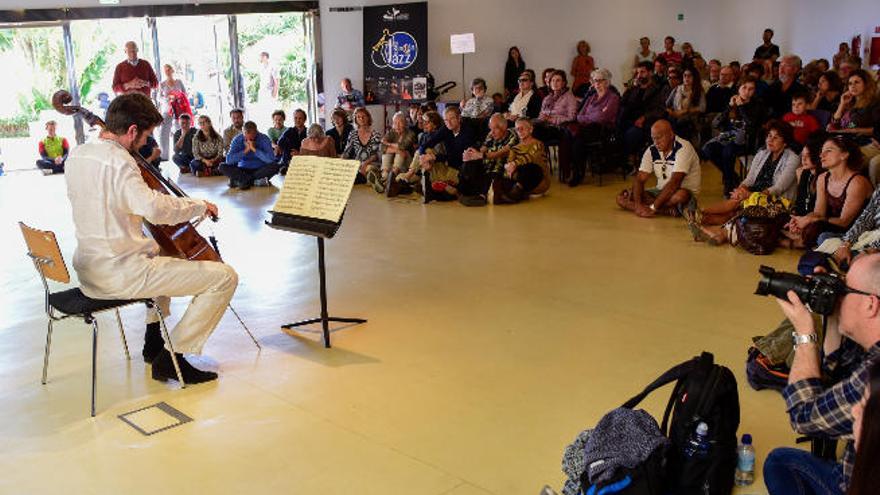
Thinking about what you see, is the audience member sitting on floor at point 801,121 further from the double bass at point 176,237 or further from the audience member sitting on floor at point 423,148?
the double bass at point 176,237

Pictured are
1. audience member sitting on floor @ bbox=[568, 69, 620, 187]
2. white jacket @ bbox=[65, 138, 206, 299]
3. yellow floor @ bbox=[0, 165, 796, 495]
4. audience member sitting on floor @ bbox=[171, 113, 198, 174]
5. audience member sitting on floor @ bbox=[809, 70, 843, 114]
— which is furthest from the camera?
audience member sitting on floor @ bbox=[171, 113, 198, 174]

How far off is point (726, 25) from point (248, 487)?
1285 cm

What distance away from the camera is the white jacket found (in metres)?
3.67

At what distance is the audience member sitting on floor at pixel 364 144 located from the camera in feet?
32.0

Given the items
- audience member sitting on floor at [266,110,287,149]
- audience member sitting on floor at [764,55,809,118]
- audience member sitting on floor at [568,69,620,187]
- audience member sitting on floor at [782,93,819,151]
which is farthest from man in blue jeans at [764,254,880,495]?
audience member sitting on floor at [266,110,287,149]

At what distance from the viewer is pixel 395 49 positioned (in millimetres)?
12547

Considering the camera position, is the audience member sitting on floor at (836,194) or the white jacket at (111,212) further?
the audience member sitting on floor at (836,194)

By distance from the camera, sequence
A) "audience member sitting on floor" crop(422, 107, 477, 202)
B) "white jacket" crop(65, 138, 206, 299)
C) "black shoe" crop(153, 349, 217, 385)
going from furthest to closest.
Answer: "audience member sitting on floor" crop(422, 107, 477, 202) < "black shoe" crop(153, 349, 217, 385) < "white jacket" crop(65, 138, 206, 299)

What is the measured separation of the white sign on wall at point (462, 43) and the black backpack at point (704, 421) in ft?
32.4

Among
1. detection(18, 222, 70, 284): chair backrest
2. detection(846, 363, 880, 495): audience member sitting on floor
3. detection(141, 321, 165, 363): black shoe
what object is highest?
detection(846, 363, 880, 495): audience member sitting on floor

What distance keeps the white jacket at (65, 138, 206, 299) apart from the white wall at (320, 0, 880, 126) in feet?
31.0

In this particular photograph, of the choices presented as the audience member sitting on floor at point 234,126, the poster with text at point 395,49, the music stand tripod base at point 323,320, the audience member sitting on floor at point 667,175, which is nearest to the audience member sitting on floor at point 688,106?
the audience member sitting on floor at point 667,175

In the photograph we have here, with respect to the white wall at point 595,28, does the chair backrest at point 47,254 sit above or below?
below

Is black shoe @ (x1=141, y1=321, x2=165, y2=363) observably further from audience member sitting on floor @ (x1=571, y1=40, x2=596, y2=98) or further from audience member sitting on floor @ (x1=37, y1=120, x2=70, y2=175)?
audience member sitting on floor @ (x1=571, y1=40, x2=596, y2=98)
